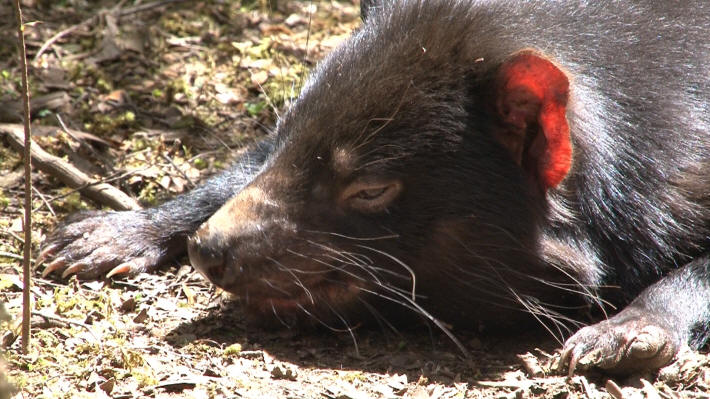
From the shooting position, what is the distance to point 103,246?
4.53 metres

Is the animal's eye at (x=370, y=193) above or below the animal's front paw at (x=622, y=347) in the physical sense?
above

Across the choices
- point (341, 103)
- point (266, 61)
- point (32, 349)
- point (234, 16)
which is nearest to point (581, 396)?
point (341, 103)

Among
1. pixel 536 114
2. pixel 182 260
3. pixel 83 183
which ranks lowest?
pixel 182 260

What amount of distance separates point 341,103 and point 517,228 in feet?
2.68

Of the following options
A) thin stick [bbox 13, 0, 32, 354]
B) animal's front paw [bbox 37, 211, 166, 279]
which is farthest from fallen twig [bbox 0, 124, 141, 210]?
thin stick [bbox 13, 0, 32, 354]

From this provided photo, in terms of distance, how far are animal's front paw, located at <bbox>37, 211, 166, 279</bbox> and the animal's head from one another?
956 millimetres

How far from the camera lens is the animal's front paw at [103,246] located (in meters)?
4.43

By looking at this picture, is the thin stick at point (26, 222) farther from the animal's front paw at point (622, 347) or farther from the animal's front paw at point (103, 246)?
the animal's front paw at point (622, 347)

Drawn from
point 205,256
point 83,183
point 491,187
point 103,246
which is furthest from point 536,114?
point 83,183

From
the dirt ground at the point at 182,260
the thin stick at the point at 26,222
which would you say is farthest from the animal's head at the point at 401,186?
the thin stick at the point at 26,222

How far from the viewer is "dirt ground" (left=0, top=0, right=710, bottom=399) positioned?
351 cm

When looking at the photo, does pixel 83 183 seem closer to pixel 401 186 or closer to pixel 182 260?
pixel 182 260

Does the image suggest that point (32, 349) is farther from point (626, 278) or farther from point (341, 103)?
point (626, 278)

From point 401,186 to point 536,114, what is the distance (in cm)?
56
